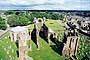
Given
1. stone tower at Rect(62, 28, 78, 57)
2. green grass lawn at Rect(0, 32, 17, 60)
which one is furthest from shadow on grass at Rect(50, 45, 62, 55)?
green grass lawn at Rect(0, 32, 17, 60)

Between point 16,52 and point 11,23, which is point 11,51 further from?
point 11,23

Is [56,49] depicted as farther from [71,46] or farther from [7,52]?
[7,52]

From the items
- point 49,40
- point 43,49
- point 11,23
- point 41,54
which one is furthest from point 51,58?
point 11,23

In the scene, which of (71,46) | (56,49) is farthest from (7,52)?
(71,46)

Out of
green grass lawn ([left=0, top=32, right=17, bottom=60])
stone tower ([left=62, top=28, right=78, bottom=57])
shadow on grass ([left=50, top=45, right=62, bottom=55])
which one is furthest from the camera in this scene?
shadow on grass ([left=50, top=45, right=62, bottom=55])

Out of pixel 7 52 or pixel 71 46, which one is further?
pixel 71 46

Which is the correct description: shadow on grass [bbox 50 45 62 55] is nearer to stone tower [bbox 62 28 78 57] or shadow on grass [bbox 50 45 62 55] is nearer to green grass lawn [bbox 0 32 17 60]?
stone tower [bbox 62 28 78 57]

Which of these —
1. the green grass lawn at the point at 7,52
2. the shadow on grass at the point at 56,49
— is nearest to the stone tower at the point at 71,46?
the shadow on grass at the point at 56,49

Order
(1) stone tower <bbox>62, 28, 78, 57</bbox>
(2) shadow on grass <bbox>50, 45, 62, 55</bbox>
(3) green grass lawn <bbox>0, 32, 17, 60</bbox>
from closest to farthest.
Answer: (3) green grass lawn <bbox>0, 32, 17, 60</bbox>, (1) stone tower <bbox>62, 28, 78, 57</bbox>, (2) shadow on grass <bbox>50, 45, 62, 55</bbox>

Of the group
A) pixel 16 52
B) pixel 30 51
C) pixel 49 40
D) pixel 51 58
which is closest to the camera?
pixel 16 52

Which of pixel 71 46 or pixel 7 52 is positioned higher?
pixel 7 52

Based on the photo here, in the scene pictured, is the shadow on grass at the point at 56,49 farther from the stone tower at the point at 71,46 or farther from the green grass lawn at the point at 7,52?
the green grass lawn at the point at 7,52
